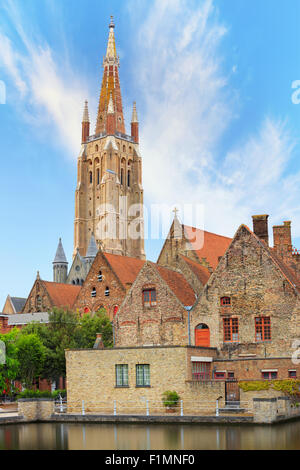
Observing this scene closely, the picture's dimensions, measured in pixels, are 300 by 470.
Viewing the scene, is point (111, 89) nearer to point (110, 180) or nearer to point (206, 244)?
point (110, 180)

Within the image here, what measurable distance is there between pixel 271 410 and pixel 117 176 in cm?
12075

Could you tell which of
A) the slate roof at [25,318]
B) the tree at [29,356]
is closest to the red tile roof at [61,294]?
the slate roof at [25,318]

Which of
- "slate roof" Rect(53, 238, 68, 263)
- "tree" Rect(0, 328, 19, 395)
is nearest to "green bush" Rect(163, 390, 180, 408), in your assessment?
"tree" Rect(0, 328, 19, 395)

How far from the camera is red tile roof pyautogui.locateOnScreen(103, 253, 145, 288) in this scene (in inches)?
2434

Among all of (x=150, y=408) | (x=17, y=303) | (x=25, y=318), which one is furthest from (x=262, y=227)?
(x=17, y=303)

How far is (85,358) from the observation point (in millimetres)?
39375

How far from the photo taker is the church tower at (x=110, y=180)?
474 ft

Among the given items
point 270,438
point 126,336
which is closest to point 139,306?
point 126,336

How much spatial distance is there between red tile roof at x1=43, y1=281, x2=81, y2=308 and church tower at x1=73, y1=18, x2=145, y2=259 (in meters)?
65.9

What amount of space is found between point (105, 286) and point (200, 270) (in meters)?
10.2

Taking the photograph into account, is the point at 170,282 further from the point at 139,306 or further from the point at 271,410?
the point at 271,410

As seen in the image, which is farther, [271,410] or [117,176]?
[117,176]

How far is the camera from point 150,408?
3625 centimetres
